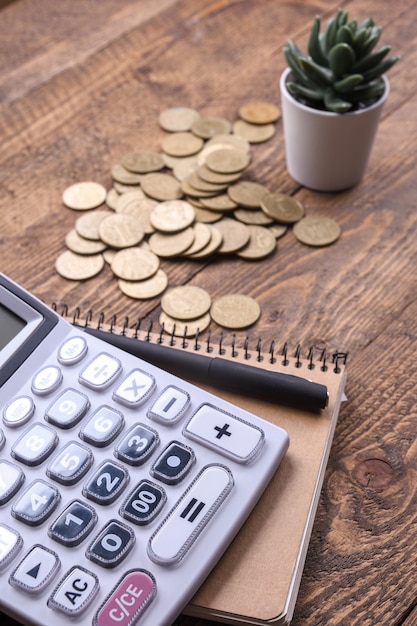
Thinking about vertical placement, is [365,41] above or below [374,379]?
above

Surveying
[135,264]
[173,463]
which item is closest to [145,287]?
[135,264]

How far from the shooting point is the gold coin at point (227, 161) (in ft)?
2.61

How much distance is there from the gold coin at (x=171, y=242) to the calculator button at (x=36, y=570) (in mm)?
330

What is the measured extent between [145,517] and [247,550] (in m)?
0.07

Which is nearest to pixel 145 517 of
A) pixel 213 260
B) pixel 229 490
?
pixel 229 490

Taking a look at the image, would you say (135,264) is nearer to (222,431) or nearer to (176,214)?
(176,214)

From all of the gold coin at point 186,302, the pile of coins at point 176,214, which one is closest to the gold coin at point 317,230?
the pile of coins at point 176,214

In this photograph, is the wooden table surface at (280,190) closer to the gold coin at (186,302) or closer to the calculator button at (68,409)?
the gold coin at (186,302)

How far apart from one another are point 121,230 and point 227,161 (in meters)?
0.14

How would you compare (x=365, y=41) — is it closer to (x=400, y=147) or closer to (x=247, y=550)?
(x=400, y=147)

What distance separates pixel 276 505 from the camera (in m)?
0.52

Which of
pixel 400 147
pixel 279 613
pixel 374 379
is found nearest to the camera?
pixel 279 613

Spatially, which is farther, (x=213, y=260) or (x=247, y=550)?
(x=213, y=260)

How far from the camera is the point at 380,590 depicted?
1.65 ft
